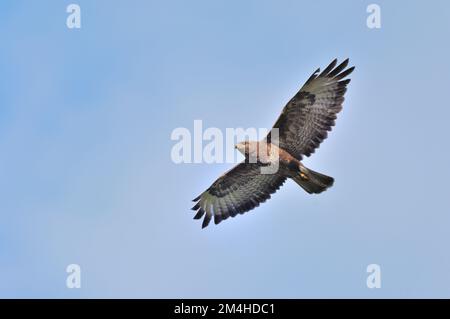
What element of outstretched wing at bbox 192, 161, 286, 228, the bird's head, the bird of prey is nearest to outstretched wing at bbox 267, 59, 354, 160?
the bird of prey

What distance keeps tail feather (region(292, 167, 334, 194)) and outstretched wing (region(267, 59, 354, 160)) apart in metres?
0.41

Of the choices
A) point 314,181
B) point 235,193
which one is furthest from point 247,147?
point 235,193

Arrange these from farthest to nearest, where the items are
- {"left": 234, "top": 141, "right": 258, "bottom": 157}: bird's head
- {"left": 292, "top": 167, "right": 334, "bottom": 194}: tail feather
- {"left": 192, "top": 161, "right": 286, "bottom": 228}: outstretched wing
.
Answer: {"left": 192, "top": 161, "right": 286, "bottom": 228}: outstretched wing → {"left": 234, "top": 141, "right": 258, "bottom": 157}: bird's head → {"left": 292, "top": 167, "right": 334, "bottom": 194}: tail feather

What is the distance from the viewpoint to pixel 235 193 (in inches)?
603

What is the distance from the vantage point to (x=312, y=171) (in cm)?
1398

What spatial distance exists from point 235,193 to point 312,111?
7.35 ft

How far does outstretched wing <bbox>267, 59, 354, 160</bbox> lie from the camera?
1402cm

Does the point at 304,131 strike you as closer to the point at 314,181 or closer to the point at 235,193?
the point at 314,181

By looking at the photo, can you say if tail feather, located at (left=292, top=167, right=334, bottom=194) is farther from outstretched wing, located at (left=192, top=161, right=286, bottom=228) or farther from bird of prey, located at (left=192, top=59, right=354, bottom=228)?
outstretched wing, located at (left=192, top=161, right=286, bottom=228)
